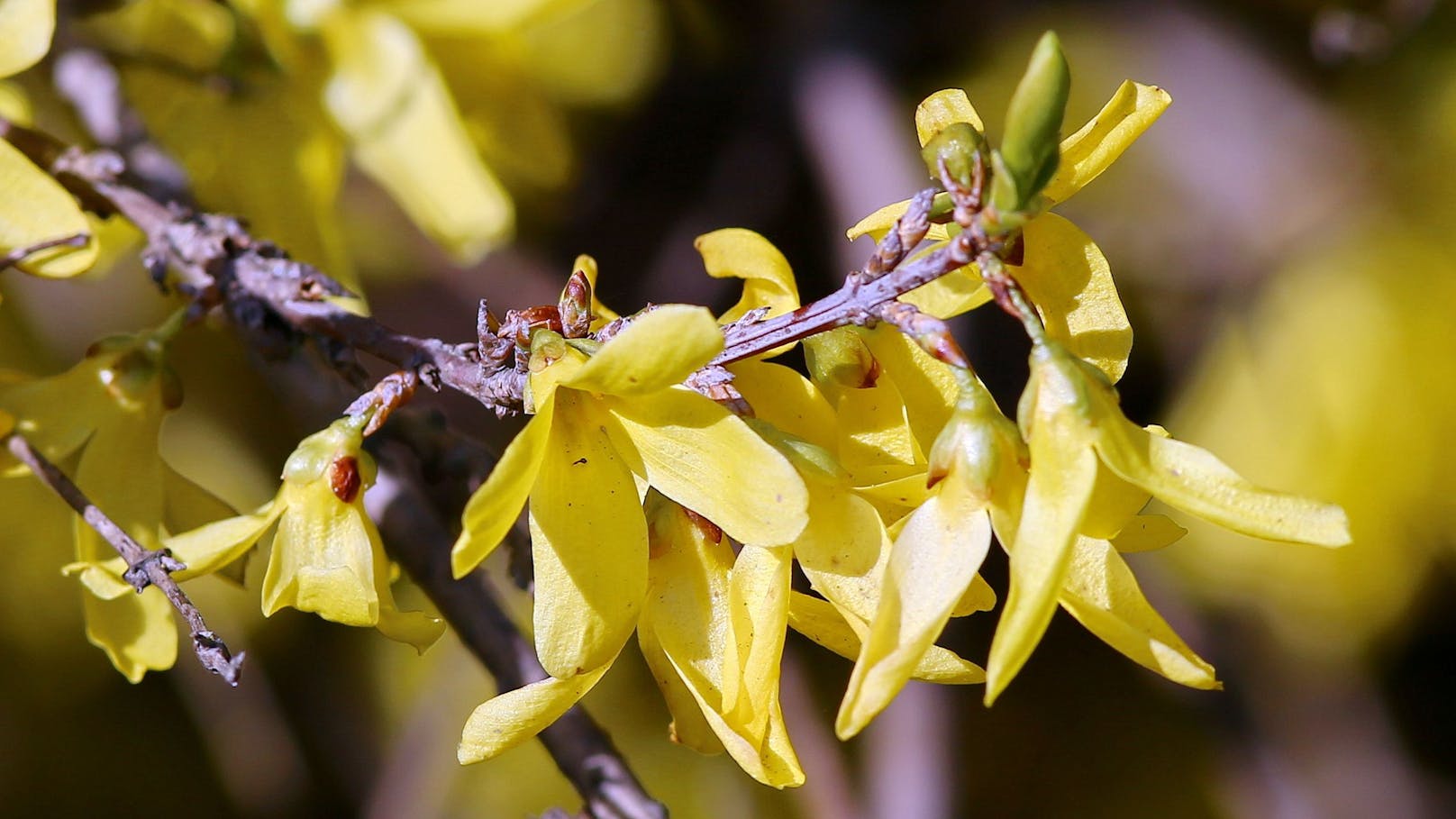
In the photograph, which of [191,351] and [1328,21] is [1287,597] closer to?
[1328,21]

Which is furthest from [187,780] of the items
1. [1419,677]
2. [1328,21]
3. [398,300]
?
[1419,677]

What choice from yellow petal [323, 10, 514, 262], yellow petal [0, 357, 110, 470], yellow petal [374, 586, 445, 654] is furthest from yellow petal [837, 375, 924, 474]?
yellow petal [323, 10, 514, 262]

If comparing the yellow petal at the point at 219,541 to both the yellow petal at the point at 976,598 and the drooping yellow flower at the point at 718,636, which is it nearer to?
the drooping yellow flower at the point at 718,636

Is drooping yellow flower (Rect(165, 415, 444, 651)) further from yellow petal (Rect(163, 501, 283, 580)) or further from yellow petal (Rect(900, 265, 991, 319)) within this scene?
yellow petal (Rect(900, 265, 991, 319))

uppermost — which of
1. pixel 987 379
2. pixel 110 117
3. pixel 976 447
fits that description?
pixel 110 117

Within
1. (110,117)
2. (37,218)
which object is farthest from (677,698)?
(110,117)

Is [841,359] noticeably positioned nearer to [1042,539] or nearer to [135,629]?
[1042,539]

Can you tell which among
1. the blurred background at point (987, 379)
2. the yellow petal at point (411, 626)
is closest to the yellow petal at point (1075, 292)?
the yellow petal at point (411, 626)
